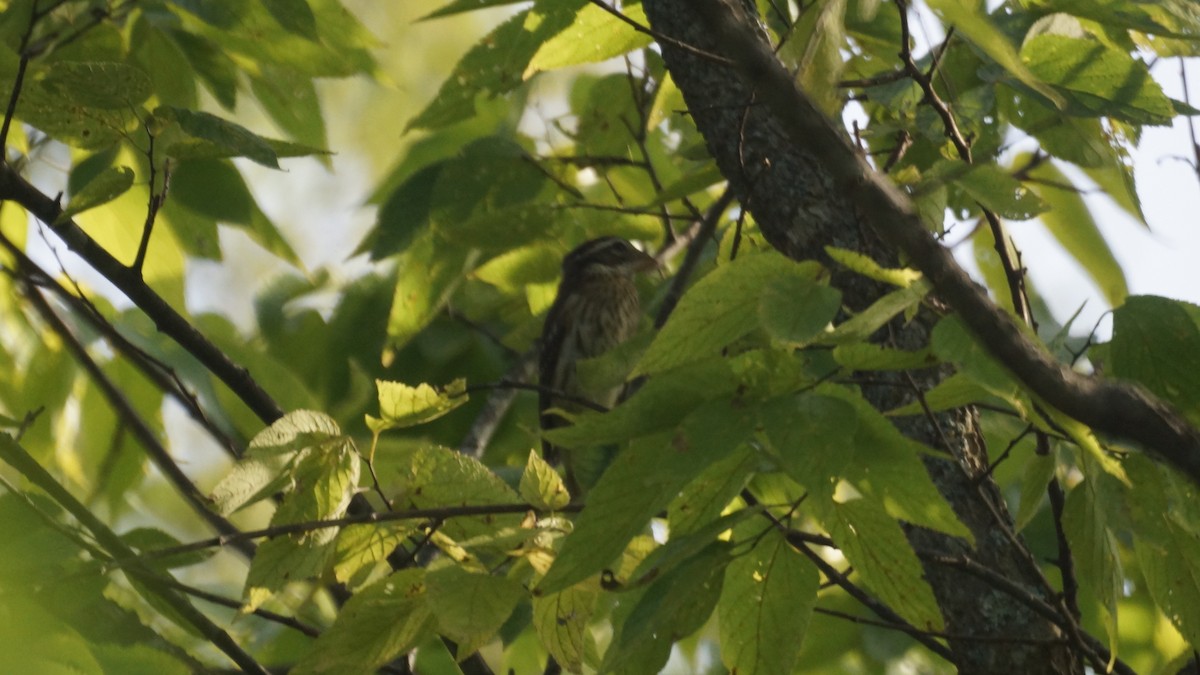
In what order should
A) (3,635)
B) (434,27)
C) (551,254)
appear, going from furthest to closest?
1. (434,27)
2. (551,254)
3. (3,635)

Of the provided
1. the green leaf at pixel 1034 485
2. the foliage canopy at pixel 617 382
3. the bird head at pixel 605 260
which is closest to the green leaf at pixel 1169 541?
the foliage canopy at pixel 617 382

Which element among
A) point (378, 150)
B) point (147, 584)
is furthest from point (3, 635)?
point (378, 150)

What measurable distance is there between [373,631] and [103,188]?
763 millimetres

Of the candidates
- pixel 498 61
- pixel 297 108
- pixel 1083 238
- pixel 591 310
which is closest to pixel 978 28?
pixel 498 61

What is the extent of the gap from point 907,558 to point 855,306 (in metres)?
0.85

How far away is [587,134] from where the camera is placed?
389 centimetres

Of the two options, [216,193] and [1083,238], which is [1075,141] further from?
[216,193]

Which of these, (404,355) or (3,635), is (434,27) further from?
(3,635)

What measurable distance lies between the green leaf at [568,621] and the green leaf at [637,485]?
57 centimetres

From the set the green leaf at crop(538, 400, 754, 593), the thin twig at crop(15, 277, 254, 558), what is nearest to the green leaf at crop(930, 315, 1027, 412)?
the green leaf at crop(538, 400, 754, 593)

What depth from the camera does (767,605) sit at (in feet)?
5.67

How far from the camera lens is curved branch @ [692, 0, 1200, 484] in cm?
139

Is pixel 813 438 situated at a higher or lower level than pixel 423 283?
higher

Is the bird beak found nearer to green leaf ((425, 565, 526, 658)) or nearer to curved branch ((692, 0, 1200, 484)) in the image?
green leaf ((425, 565, 526, 658))
